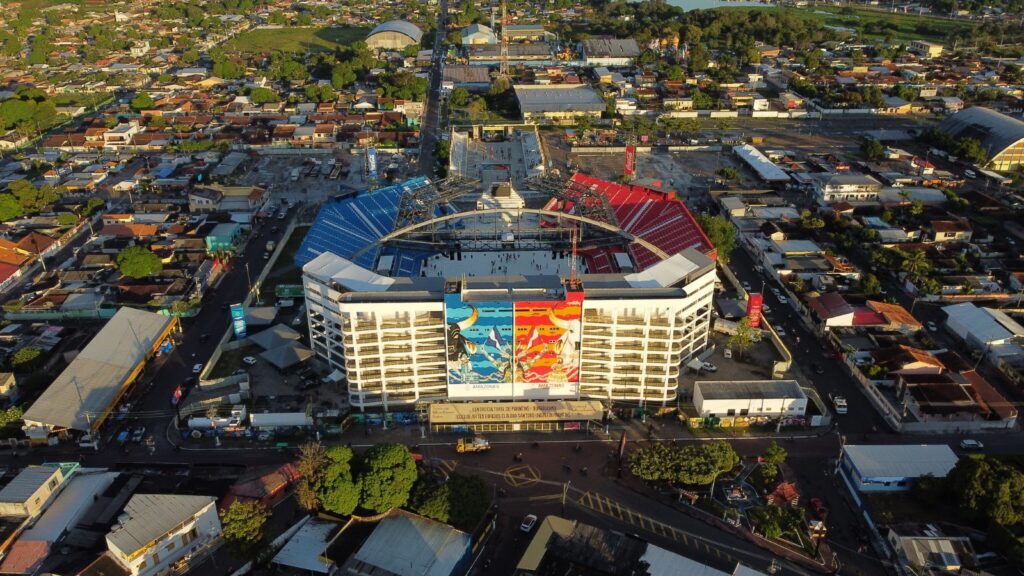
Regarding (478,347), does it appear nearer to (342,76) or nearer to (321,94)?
(321,94)

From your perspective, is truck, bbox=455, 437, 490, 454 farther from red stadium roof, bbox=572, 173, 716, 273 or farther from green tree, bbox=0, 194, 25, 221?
green tree, bbox=0, 194, 25, 221

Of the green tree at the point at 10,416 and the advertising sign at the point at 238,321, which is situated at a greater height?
the advertising sign at the point at 238,321

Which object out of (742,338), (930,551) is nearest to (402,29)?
(742,338)

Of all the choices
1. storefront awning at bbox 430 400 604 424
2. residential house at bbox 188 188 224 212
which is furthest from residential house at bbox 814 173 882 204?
residential house at bbox 188 188 224 212

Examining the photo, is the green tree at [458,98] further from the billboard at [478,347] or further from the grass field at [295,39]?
the billboard at [478,347]

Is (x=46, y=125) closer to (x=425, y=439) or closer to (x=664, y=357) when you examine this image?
(x=425, y=439)

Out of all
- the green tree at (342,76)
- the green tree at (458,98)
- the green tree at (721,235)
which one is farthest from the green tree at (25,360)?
the green tree at (342,76)
